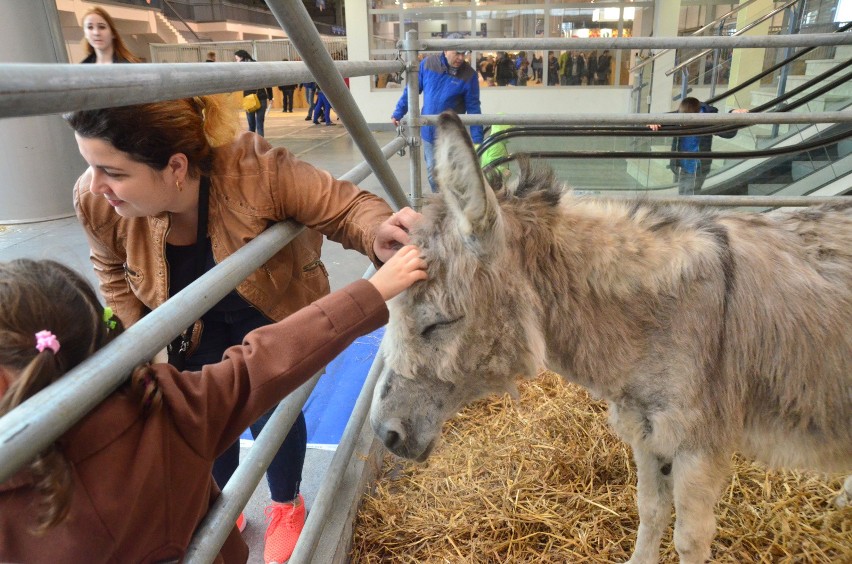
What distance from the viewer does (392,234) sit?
176cm

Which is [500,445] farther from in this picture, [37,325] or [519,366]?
[37,325]

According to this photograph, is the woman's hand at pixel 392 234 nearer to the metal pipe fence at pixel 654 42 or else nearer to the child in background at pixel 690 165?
the metal pipe fence at pixel 654 42

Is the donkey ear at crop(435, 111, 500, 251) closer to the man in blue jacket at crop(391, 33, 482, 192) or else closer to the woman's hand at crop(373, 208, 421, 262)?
the woman's hand at crop(373, 208, 421, 262)

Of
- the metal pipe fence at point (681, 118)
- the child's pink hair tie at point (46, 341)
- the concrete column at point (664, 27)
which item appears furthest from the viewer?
the concrete column at point (664, 27)

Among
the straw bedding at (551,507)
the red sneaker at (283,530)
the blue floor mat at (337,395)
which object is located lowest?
the straw bedding at (551,507)

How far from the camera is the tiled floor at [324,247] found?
246 centimetres

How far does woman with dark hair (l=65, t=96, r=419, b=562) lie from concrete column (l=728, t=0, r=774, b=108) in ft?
26.3

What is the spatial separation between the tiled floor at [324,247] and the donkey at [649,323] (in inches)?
38.9

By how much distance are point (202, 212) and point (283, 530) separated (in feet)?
4.68

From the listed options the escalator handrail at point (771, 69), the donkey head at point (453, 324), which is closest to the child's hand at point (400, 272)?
the donkey head at point (453, 324)

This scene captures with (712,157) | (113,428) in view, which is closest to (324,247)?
(712,157)

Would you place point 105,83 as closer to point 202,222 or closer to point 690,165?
point 202,222

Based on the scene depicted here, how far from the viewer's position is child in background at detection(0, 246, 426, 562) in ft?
3.13

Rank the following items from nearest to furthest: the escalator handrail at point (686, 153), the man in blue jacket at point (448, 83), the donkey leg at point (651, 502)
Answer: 1. the donkey leg at point (651, 502)
2. the escalator handrail at point (686, 153)
3. the man in blue jacket at point (448, 83)
